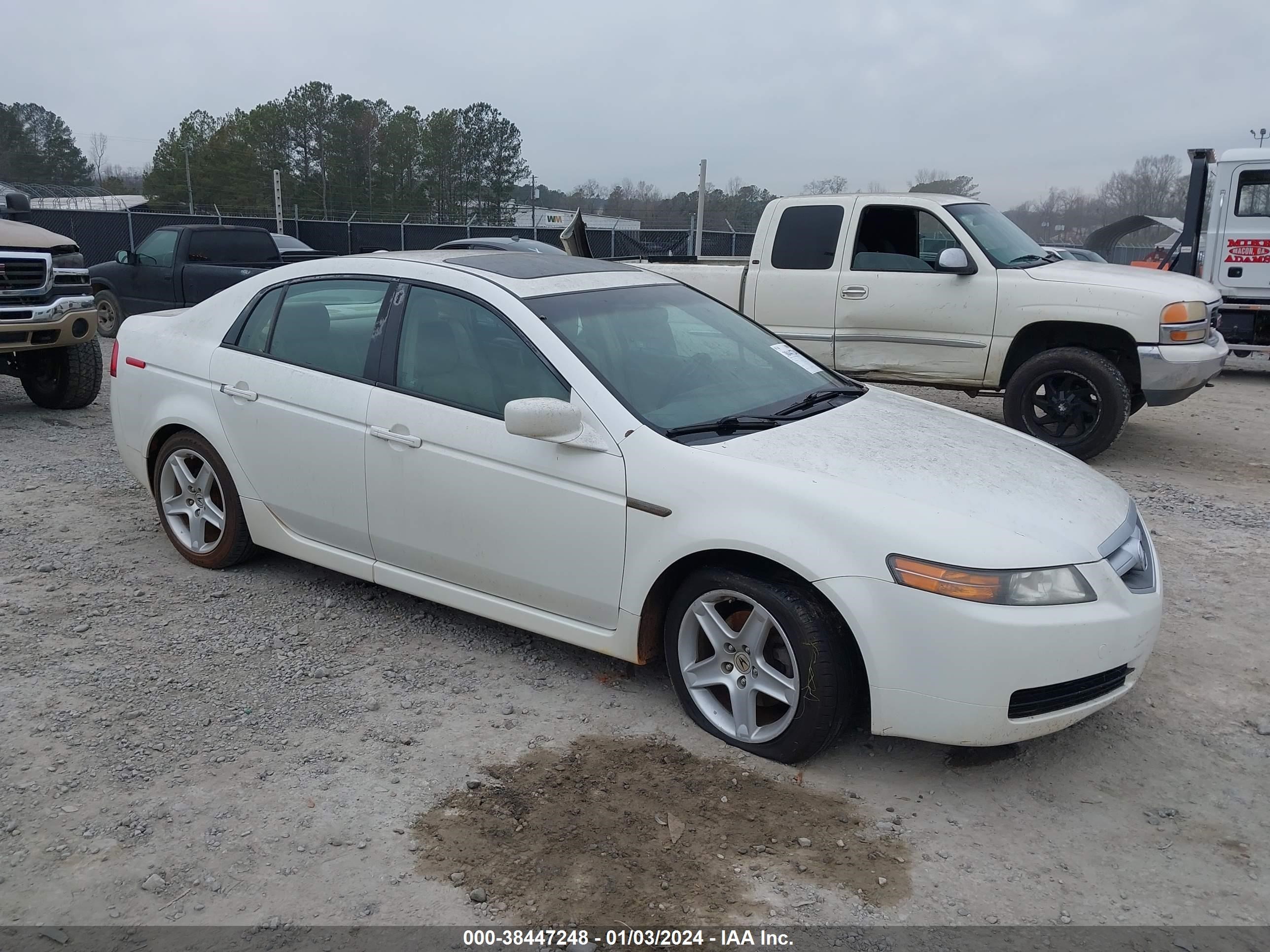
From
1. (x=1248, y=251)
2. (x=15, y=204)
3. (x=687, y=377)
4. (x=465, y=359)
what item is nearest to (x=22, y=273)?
(x=15, y=204)

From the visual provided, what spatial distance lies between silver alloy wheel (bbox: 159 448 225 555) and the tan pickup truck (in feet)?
13.3

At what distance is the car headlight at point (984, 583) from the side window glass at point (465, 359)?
141 cm

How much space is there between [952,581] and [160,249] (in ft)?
43.7

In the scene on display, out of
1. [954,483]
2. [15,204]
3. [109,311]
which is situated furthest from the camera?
[109,311]

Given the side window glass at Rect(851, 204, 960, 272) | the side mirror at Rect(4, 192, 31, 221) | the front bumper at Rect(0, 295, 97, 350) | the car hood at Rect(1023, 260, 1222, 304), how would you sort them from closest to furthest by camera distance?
the car hood at Rect(1023, 260, 1222, 304) → the front bumper at Rect(0, 295, 97, 350) → the side window glass at Rect(851, 204, 960, 272) → the side mirror at Rect(4, 192, 31, 221)

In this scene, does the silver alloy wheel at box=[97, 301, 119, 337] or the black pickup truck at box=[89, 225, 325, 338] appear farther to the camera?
the silver alloy wheel at box=[97, 301, 119, 337]

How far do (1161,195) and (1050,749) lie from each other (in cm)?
5086

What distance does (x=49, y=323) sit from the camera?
8398 millimetres

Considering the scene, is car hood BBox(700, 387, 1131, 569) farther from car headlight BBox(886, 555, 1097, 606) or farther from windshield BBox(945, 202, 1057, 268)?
windshield BBox(945, 202, 1057, 268)

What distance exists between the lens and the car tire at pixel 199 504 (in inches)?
193

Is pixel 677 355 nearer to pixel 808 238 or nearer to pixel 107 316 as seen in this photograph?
pixel 808 238

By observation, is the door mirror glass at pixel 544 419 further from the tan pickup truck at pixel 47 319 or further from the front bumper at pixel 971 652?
the tan pickup truck at pixel 47 319

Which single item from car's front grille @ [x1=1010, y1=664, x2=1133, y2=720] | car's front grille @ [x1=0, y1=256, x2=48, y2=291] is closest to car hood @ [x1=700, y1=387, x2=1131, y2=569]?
car's front grille @ [x1=1010, y1=664, x2=1133, y2=720]

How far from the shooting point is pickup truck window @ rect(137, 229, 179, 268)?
44.7ft
